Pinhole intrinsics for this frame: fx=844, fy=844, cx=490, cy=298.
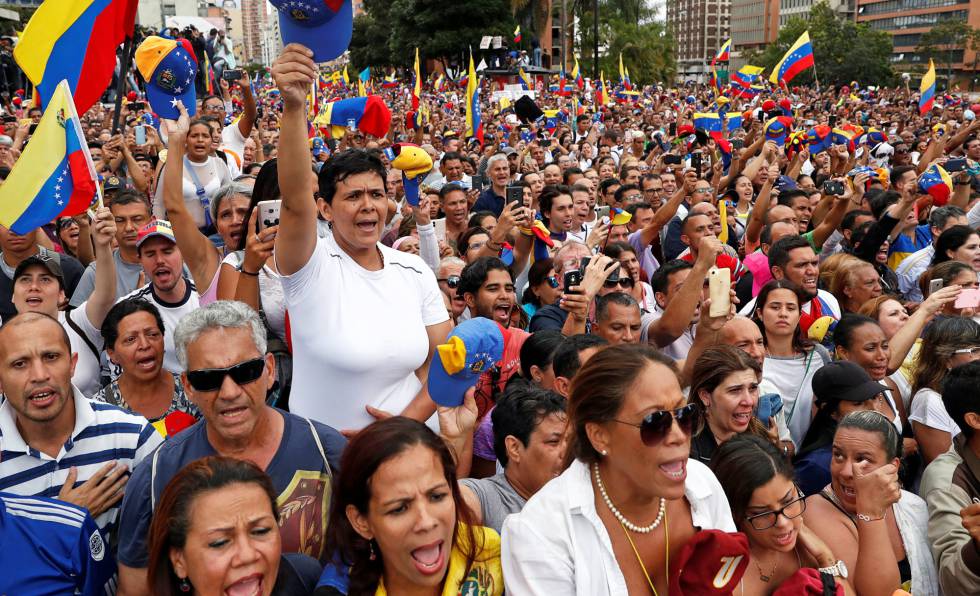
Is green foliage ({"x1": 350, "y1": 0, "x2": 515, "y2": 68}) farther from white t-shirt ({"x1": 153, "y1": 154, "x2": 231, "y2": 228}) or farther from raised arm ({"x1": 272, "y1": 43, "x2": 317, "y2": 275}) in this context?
raised arm ({"x1": 272, "y1": 43, "x2": 317, "y2": 275})

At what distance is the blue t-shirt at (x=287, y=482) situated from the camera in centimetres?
246

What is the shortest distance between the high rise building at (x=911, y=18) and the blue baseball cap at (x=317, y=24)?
87.6 meters

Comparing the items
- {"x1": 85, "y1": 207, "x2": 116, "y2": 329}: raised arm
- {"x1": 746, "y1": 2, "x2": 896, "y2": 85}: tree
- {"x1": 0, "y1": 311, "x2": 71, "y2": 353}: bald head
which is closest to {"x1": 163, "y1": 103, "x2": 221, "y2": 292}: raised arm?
{"x1": 85, "y1": 207, "x2": 116, "y2": 329}: raised arm

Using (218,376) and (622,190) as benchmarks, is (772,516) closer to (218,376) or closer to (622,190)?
(218,376)

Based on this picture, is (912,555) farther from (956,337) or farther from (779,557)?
(956,337)

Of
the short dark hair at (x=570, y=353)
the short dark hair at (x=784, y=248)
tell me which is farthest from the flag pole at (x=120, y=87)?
the short dark hair at (x=784, y=248)

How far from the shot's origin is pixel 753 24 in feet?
444

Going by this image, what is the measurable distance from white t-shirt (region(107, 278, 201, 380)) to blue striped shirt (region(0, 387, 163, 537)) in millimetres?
930

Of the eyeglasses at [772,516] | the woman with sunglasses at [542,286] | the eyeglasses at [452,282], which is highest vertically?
the eyeglasses at [452,282]

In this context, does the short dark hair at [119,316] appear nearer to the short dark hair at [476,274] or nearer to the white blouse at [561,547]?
the short dark hair at [476,274]

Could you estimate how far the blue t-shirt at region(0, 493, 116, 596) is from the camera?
2.35m

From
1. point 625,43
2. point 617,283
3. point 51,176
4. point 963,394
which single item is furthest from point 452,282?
point 625,43

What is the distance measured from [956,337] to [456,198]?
4.01 m

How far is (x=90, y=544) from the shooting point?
252cm
